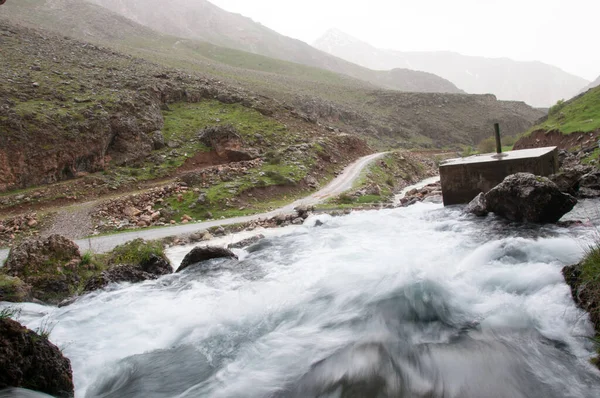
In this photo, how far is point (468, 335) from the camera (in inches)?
204

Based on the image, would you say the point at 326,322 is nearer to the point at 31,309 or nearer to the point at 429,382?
the point at 429,382

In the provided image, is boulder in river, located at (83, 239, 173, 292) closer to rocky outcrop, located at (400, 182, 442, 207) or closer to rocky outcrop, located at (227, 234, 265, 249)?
rocky outcrop, located at (227, 234, 265, 249)

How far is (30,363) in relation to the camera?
4.00m

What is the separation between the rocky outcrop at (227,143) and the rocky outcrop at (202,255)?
1671cm

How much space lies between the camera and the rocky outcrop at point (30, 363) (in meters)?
3.79

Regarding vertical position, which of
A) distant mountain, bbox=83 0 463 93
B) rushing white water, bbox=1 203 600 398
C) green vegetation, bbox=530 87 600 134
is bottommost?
rushing white water, bbox=1 203 600 398

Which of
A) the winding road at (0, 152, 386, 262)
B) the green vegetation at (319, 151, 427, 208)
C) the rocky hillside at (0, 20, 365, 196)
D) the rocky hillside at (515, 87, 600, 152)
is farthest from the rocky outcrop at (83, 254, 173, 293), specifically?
the rocky hillside at (515, 87, 600, 152)

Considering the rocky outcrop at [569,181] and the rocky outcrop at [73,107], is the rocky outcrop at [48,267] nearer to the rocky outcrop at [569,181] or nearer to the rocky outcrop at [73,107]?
the rocky outcrop at [73,107]

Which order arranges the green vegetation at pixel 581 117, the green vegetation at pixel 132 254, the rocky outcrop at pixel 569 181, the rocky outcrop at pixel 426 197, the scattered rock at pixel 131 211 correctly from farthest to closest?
the green vegetation at pixel 581 117 → the scattered rock at pixel 131 211 → the rocky outcrop at pixel 426 197 → the rocky outcrop at pixel 569 181 → the green vegetation at pixel 132 254

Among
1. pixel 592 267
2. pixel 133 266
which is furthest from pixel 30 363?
pixel 592 267

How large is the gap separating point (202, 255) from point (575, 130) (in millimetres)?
21994

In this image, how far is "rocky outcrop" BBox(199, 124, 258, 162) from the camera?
26.8 m

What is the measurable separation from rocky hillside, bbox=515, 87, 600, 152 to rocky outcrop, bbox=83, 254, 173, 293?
18.0m

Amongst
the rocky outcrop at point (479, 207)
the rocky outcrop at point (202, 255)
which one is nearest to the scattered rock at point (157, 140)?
the rocky outcrop at point (202, 255)
